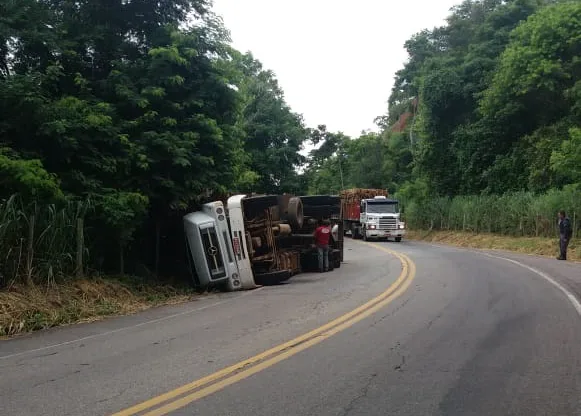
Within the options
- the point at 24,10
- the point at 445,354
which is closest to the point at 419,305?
the point at 445,354

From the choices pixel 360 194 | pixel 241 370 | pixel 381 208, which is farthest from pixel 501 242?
pixel 241 370

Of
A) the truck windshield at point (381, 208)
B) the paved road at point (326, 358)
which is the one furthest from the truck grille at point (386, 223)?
the paved road at point (326, 358)

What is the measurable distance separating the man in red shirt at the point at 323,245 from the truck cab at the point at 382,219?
18.4 m

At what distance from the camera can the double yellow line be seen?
17.3ft

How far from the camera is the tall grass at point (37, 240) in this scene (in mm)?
10977

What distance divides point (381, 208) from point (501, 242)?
313 inches

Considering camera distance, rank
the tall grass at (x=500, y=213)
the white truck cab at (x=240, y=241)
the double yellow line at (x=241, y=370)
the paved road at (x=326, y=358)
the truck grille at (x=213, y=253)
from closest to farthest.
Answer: the double yellow line at (x=241, y=370) < the paved road at (x=326, y=358) < the truck grille at (x=213, y=253) < the white truck cab at (x=240, y=241) < the tall grass at (x=500, y=213)

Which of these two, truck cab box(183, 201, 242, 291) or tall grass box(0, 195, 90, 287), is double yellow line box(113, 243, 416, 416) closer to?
truck cab box(183, 201, 242, 291)

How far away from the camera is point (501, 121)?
3853 centimetres

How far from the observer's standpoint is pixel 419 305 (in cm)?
1076

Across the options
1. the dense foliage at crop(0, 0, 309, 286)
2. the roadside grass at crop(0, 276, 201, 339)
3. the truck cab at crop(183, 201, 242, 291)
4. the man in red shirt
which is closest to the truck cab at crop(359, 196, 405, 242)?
the man in red shirt

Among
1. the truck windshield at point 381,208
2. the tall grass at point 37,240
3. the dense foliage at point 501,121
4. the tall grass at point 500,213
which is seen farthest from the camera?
the truck windshield at point 381,208

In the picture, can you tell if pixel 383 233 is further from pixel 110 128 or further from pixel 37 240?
pixel 37 240

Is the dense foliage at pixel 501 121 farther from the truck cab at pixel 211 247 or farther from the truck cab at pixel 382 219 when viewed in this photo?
the truck cab at pixel 211 247
